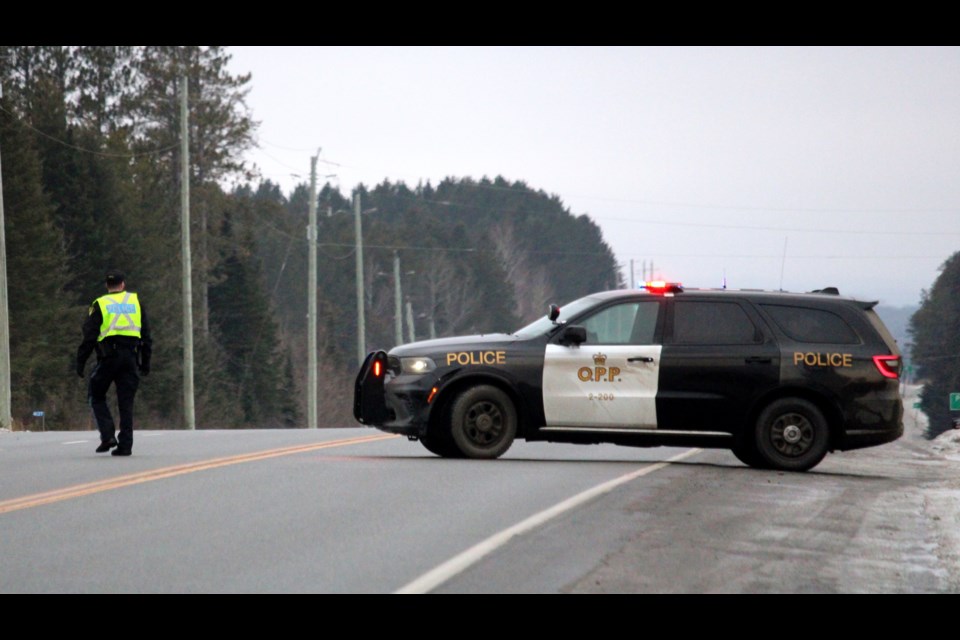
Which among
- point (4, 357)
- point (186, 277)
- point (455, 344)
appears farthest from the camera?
point (186, 277)

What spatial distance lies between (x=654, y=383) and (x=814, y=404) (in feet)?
5.30

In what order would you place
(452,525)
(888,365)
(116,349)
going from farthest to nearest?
(116,349), (888,365), (452,525)

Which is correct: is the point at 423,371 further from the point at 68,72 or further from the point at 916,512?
the point at 68,72

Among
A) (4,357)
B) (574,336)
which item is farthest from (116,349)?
(4,357)

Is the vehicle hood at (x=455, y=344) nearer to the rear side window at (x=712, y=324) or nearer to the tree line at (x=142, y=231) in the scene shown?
the rear side window at (x=712, y=324)

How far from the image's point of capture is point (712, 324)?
15766 millimetres

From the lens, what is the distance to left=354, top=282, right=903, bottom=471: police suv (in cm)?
1541

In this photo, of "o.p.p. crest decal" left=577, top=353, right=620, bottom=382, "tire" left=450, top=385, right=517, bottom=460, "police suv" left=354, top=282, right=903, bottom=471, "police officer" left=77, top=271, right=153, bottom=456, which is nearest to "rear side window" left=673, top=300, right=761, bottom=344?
"police suv" left=354, top=282, right=903, bottom=471

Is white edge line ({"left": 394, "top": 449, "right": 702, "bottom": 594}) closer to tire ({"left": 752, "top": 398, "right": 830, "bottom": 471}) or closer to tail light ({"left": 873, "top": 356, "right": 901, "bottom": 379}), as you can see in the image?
tire ({"left": 752, "top": 398, "right": 830, "bottom": 471})

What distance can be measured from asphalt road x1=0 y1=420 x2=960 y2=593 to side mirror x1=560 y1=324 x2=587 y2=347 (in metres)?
1.19

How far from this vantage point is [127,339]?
52.9 feet

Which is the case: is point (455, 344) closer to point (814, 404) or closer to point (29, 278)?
point (814, 404)

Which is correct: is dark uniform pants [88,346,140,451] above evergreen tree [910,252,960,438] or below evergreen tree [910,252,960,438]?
above

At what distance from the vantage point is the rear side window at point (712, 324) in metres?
15.7
